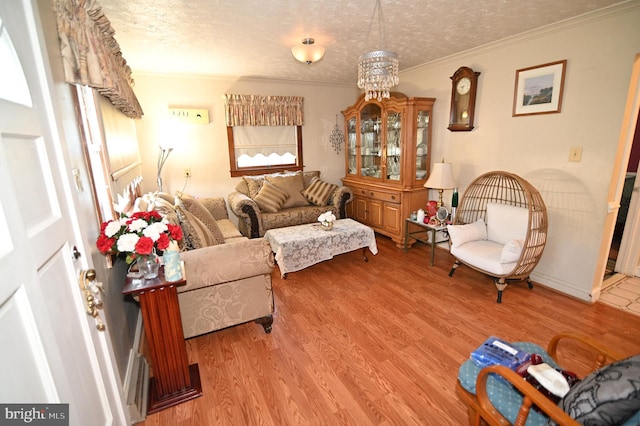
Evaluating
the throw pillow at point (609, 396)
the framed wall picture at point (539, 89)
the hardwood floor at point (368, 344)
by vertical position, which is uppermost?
the framed wall picture at point (539, 89)

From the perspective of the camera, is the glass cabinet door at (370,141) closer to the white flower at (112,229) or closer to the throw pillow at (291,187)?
the throw pillow at (291,187)

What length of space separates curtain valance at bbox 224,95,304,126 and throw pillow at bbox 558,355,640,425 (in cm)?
445

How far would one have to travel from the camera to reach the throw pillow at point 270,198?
420cm

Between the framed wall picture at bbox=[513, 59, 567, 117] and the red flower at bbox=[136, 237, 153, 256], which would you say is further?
the framed wall picture at bbox=[513, 59, 567, 117]

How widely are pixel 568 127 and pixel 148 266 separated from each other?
351 cm

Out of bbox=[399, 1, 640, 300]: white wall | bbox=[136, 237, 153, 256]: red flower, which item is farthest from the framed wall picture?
bbox=[136, 237, 153, 256]: red flower

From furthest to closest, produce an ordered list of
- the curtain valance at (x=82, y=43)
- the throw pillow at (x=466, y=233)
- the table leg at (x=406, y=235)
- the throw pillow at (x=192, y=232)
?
the table leg at (x=406, y=235), the throw pillow at (x=466, y=233), the throw pillow at (x=192, y=232), the curtain valance at (x=82, y=43)

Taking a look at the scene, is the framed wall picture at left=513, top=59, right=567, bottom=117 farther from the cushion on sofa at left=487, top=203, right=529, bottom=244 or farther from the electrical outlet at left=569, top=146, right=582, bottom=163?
the cushion on sofa at left=487, top=203, right=529, bottom=244

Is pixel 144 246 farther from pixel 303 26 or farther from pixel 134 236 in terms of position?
pixel 303 26

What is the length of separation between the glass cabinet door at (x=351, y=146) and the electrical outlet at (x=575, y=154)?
275 centimetres

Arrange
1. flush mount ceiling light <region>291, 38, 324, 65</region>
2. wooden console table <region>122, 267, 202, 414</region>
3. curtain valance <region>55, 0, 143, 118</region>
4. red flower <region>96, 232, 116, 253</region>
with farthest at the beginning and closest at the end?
flush mount ceiling light <region>291, 38, 324, 65</region>
wooden console table <region>122, 267, 202, 414</region>
red flower <region>96, 232, 116, 253</region>
curtain valance <region>55, 0, 143, 118</region>

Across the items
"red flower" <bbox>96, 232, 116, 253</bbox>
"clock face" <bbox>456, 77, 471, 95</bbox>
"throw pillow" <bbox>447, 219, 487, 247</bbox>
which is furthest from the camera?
"clock face" <bbox>456, 77, 471, 95</bbox>

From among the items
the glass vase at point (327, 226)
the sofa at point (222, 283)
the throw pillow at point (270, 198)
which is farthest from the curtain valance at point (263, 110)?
the sofa at point (222, 283)

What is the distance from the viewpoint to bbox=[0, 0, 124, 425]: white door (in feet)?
2.39
